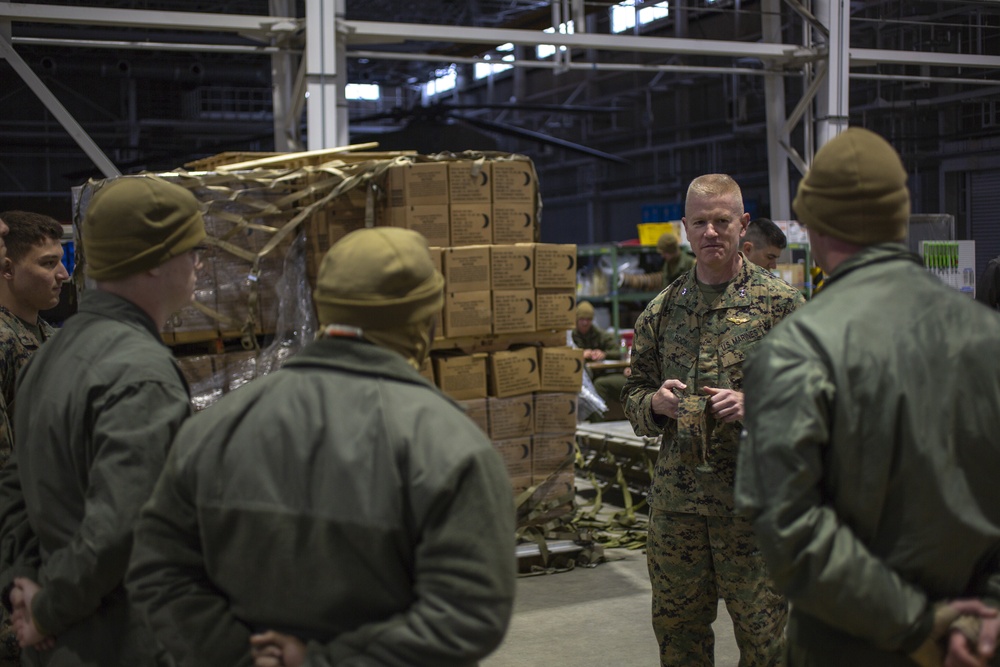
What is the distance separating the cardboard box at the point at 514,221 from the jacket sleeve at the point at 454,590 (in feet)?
13.2

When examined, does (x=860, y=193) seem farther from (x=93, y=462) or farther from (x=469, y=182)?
(x=469, y=182)

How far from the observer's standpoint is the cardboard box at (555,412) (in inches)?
222

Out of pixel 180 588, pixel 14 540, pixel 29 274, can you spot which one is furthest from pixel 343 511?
pixel 29 274

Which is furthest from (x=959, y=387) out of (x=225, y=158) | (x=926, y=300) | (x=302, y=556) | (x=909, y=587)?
(x=225, y=158)

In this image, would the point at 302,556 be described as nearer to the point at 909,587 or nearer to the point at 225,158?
the point at 909,587

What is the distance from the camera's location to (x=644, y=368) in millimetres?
3355

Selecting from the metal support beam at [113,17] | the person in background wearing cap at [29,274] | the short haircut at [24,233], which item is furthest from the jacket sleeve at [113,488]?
the metal support beam at [113,17]

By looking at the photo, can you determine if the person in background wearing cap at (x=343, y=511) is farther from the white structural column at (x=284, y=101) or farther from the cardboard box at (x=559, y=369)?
the white structural column at (x=284, y=101)

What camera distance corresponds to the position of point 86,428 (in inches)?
76.2

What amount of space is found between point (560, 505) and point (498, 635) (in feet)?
14.1

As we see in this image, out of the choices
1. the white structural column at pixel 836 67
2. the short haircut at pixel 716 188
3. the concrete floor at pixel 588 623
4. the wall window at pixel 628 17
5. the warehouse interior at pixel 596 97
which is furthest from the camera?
the wall window at pixel 628 17

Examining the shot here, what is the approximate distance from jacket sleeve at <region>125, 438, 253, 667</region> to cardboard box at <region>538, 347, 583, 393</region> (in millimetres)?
4070

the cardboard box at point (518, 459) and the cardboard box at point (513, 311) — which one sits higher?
the cardboard box at point (513, 311)

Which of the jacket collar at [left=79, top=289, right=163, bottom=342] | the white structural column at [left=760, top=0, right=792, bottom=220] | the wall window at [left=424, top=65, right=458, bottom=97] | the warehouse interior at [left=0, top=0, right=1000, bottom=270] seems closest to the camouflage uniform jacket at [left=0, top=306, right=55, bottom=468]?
the jacket collar at [left=79, top=289, right=163, bottom=342]
